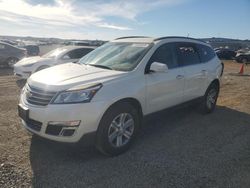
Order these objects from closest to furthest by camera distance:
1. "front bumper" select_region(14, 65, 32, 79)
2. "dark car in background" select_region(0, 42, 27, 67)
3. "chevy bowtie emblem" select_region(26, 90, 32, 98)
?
"chevy bowtie emblem" select_region(26, 90, 32, 98) → "front bumper" select_region(14, 65, 32, 79) → "dark car in background" select_region(0, 42, 27, 67)

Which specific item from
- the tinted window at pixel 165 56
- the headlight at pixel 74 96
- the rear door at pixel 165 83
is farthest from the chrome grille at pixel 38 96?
the tinted window at pixel 165 56

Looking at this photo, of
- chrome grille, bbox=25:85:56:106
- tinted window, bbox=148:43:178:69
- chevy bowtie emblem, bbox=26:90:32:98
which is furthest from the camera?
tinted window, bbox=148:43:178:69

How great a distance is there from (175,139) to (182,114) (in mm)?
1795

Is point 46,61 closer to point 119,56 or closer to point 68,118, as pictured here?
point 119,56

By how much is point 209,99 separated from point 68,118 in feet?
14.2

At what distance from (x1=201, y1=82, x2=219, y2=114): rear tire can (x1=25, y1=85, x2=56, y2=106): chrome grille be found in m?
4.05

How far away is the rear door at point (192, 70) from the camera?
5.91 meters

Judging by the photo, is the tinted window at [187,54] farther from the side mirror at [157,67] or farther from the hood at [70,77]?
the hood at [70,77]

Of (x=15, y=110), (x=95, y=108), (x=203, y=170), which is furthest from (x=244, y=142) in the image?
Answer: (x=15, y=110)

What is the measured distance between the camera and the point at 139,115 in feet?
15.9

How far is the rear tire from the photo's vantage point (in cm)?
697

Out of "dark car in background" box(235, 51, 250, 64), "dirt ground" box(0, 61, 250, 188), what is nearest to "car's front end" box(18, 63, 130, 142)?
"dirt ground" box(0, 61, 250, 188)

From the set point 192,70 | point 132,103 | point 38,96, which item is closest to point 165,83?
point 132,103

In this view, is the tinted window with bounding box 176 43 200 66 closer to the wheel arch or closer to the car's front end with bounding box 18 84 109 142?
the wheel arch
